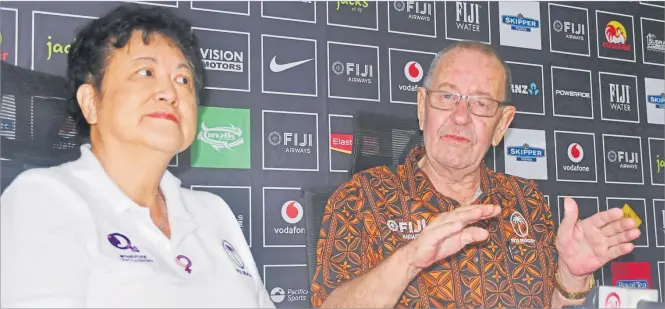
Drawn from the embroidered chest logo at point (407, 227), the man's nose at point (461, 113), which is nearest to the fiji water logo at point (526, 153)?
the man's nose at point (461, 113)

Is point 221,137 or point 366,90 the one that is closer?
point 221,137

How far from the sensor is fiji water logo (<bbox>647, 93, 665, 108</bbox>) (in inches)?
124

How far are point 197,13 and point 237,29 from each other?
15cm

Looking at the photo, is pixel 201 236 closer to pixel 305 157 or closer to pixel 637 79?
pixel 305 157

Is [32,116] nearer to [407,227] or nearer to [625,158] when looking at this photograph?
[407,227]

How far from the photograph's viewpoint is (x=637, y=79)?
314cm

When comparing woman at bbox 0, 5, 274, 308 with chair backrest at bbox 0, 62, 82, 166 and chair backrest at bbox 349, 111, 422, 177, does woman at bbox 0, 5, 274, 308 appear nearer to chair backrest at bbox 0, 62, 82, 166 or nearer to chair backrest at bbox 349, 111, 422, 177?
chair backrest at bbox 0, 62, 82, 166

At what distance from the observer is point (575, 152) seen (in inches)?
116

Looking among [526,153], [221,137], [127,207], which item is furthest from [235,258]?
[526,153]

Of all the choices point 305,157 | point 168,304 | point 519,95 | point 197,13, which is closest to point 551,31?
point 519,95

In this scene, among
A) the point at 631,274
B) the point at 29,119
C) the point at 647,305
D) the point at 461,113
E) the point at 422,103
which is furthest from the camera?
the point at 631,274

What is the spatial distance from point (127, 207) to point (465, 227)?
991 millimetres

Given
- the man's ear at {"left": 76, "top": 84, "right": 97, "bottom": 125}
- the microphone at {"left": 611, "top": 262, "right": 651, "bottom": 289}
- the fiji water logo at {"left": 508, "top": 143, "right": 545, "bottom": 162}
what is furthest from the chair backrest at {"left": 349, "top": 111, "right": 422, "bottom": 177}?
the microphone at {"left": 611, "top": 262, "right": 651, "bottom": 289}

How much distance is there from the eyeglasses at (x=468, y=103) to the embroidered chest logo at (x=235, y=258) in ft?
2.65
